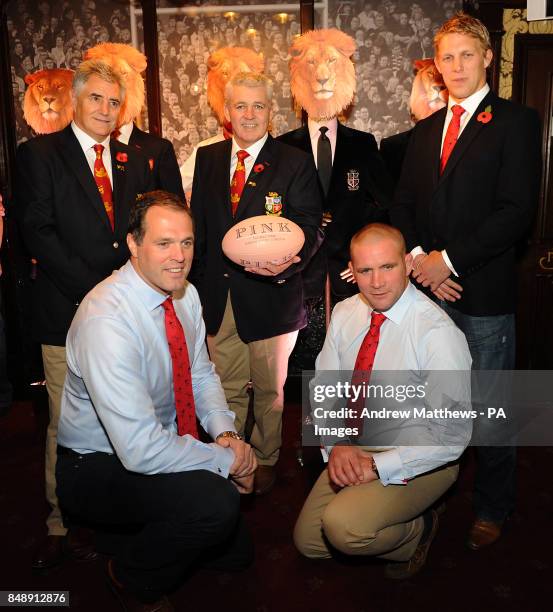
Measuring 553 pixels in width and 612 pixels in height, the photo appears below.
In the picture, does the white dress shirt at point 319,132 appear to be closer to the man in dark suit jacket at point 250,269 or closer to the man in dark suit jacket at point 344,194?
the man in dark suit jacket at point 344,194

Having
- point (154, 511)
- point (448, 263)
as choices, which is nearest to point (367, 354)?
point (448, 263)

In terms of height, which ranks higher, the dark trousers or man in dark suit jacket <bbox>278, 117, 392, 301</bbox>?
man in dark suit jacket <bbox>278, 117, 392, 301</bbox>

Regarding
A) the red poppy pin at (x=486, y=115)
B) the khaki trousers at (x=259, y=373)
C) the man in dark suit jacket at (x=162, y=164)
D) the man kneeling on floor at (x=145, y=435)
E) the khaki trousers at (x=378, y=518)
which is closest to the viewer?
the man kneeling on floor at (x=145, y=435)

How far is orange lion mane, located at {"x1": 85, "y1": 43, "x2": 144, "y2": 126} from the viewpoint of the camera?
3.44 metres

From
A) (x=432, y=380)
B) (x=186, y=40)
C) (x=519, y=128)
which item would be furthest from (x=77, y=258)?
(x=186, y=40)

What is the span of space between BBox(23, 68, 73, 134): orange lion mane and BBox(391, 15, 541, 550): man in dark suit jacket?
2.28 metres


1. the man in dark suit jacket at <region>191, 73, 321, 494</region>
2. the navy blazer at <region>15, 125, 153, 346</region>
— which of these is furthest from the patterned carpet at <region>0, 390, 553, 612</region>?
the navy blazer at <region>15, 125, 153, 346</region>

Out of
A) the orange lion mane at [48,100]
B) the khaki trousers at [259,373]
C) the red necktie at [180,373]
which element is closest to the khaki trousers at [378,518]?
the red necktie at [180,373]

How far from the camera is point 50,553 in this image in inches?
89.0

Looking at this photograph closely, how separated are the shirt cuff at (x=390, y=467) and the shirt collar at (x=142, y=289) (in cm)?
88

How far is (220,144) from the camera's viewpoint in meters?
2.84

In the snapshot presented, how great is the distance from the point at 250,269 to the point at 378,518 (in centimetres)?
111

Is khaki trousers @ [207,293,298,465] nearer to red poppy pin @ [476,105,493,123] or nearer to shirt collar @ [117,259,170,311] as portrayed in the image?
shirt collar @ [117,259,170,311]

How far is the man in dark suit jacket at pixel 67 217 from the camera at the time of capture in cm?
234
